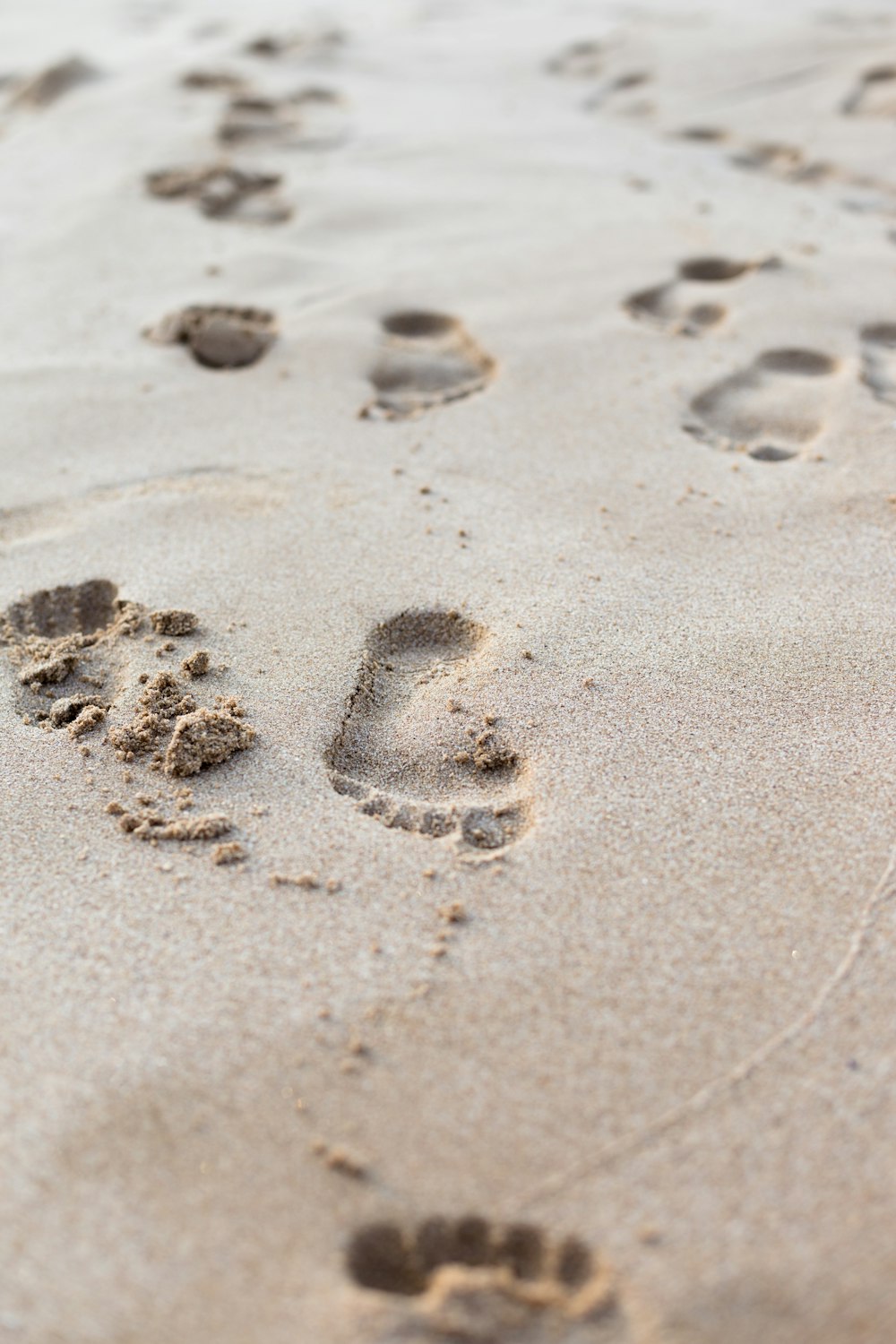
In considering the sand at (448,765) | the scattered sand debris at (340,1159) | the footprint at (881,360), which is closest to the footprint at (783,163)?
the sand at (448,765)

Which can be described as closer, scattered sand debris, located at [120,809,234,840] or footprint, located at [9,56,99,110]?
scattered sand debris, located at [120,809,234,840]

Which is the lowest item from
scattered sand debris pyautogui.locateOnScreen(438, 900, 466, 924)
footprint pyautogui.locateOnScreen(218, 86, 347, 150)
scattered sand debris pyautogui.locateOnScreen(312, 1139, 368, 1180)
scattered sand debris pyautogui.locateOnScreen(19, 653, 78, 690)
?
scattered sand debris pyautogui.locateOnScreen(312, 1139, 368, 1180)

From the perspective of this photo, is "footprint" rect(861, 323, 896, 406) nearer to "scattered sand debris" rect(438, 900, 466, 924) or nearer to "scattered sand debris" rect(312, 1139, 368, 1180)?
"scattered sand debris" rect(438, 900, 466, 924)

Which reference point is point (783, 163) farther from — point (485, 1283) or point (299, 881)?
point (485, 1283)

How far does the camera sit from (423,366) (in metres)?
2.59

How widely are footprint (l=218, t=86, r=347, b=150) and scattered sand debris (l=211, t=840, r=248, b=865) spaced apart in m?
3.02

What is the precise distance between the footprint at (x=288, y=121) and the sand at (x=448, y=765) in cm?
52

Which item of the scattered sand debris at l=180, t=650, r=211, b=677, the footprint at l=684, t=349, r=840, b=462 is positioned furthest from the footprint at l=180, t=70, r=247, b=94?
the scattered sand debris at l=180, t=650, r=211, b=677

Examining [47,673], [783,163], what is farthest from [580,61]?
[47,673]

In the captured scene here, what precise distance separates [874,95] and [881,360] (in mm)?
2049

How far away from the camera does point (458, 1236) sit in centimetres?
112

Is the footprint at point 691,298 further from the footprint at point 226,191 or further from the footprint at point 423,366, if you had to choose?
the footprint at point 226,191

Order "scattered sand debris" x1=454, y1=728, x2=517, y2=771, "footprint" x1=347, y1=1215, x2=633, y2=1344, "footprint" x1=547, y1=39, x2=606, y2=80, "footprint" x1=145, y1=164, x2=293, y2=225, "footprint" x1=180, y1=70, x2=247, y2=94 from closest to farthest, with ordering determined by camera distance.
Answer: "footprint" x1=347, y1=1215, x2=633, y2=1344 → "scattered sand debris" x1=454, y1=728, x2=517, y2=771 → "footprint" x1=145, y1=164, x2=293, y2=225 → "footprint" x1=180, y1=70, x2=247, y2=94 → "footprint" x1=547, y1=39, x2=606, y2=80

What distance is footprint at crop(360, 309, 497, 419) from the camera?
2479 mm
